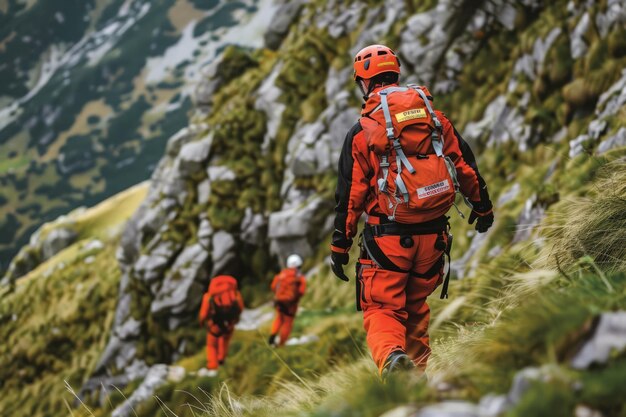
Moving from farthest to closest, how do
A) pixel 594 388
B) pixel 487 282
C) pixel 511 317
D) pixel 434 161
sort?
pixel 487 282
pixel 434 161
pixel 511 317
pixel 594 388

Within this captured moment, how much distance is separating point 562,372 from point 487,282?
5.51 m

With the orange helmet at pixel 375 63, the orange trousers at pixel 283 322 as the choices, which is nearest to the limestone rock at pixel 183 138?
the orange trousers at pixel 283 322

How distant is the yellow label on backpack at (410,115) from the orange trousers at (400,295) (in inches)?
45.8

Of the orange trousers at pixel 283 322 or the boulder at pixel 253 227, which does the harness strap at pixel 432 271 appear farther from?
the boulder at pixel 253 227

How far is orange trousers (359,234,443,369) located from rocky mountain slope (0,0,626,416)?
26 cm

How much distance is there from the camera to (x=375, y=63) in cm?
541

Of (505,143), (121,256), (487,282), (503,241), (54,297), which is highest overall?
(487,282)

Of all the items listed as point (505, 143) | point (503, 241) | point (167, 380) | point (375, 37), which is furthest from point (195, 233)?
point (503, 241)

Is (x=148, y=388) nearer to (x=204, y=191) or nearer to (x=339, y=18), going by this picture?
(x=204, y=191)

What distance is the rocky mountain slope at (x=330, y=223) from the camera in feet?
7.84

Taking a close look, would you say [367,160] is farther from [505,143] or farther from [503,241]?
[505,143]

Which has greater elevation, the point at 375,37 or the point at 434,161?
the point at 434,161

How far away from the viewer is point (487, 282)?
7.27 meters

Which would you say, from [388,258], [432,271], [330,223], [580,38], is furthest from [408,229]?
[330,223]
